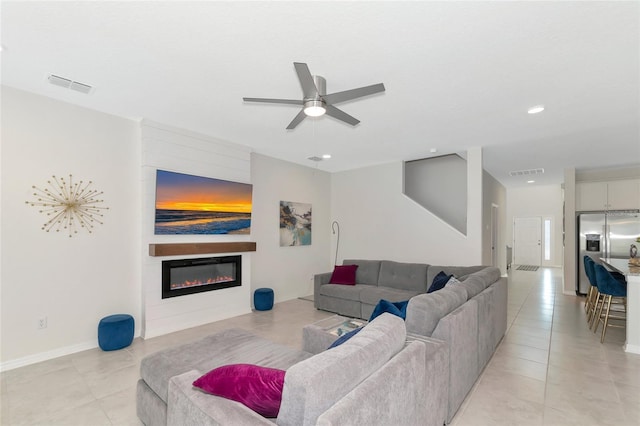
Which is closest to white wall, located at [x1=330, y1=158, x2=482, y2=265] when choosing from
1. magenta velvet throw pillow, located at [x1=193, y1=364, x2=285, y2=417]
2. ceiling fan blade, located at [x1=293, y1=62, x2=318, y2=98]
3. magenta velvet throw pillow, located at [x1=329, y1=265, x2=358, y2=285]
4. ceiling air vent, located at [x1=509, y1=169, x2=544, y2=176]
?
magenta velvet throw pillow, located at [x1=329, y1=265, x2=358, y2=285]

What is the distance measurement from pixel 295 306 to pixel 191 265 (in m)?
2.02

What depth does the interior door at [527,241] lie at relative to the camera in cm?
1078

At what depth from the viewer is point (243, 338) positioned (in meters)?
2.52

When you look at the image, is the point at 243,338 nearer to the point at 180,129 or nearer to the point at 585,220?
the point at 180,129

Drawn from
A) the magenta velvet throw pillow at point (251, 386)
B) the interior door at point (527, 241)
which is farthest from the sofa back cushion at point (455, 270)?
the interior door at point (527, 241)

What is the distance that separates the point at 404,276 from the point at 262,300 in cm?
245

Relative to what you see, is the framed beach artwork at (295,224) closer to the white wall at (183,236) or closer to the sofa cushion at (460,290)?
the white wall at (183,236)

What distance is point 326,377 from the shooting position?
1.13m

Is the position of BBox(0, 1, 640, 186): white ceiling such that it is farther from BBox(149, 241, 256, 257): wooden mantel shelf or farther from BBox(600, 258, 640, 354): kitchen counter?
BBox(600, 258, 640, 354): kitchen counter

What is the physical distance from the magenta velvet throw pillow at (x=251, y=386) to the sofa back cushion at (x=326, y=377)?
0.35 feet

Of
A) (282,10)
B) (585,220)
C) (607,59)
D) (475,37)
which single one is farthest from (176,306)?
(585,220)

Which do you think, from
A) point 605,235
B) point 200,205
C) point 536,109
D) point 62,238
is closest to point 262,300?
point 200,205

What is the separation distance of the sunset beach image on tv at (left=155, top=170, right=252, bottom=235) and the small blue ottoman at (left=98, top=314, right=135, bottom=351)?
3.67 ft

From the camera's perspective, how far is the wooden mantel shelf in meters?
3.82
